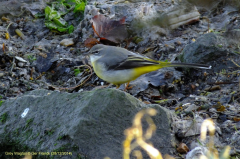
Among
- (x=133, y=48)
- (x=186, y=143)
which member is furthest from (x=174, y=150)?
(x=133, y=48)

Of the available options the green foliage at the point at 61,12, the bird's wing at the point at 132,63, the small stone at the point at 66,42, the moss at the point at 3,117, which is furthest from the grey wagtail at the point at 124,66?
the green foliage at the point at 61,12

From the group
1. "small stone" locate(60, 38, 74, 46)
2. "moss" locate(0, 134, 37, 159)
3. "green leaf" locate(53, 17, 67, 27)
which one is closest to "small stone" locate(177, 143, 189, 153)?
"moss" locate(0, 134, 37, 159)

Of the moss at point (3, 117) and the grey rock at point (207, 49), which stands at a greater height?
the grey rock at point (207, 49)

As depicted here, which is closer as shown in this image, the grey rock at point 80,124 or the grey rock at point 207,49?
the grey rock at point 80,124

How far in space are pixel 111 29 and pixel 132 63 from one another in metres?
2.44

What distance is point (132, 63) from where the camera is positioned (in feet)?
19.2

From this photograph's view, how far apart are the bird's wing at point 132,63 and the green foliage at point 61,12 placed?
339 centimetres

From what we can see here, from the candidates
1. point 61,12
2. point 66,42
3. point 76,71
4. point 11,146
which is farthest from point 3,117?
point 61,12

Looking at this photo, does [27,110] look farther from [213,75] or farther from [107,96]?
[213,75]

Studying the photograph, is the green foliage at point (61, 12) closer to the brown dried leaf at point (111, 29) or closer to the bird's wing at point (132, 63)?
the brown dried leaf at point (111, 29)

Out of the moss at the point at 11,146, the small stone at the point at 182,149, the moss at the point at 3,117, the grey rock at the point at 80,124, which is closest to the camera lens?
the grey rock at the point at 80,124

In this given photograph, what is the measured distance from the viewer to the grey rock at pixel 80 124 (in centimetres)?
376

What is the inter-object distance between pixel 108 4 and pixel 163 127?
6010 millimetres

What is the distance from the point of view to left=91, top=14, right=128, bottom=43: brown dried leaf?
803 cm
